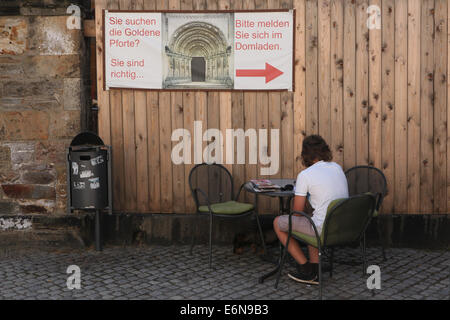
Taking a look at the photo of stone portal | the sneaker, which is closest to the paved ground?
the sneaker

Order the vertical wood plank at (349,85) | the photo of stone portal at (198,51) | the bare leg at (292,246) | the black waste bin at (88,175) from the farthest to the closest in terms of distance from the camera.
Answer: the photo of stone portal at (198,51) → the vertical wood plank at (349,85) → the black waste bin at (88,175) → the bare leg at (292,246)

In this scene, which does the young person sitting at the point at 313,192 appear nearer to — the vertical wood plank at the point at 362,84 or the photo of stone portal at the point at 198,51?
the vertical wood plank at the point at 362,84

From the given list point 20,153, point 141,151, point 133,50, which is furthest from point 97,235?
point 133,50

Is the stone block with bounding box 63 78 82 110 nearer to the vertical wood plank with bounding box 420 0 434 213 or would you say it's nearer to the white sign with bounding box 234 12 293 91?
the white sign with bounding box 234 12 293 91

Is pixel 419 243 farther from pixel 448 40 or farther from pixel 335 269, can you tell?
pixel 448 40

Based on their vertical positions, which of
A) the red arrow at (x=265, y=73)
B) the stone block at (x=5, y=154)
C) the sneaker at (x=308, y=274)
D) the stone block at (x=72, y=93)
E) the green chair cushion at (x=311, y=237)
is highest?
the red arrow at (x=265, y=73)

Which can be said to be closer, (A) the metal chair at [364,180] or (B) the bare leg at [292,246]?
(B) the bare leg at [292,246]

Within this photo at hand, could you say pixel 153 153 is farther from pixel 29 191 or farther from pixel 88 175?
pixel 29 191

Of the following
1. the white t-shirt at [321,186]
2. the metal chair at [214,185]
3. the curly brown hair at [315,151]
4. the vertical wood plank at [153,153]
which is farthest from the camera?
the vertical wood plank at [153,153]

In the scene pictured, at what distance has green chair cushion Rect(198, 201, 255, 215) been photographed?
561cm

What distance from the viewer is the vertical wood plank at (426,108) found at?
6184mm

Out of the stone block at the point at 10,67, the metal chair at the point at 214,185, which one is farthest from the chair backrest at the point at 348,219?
the stone block at the point at 10,67

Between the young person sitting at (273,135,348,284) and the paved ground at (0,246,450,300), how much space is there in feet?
0.75

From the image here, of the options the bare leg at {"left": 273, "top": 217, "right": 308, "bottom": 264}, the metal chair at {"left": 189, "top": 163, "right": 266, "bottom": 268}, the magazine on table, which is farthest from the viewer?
the metal chair at {"left": 189, "top": 163, "right": 266, "bottom": 268}
